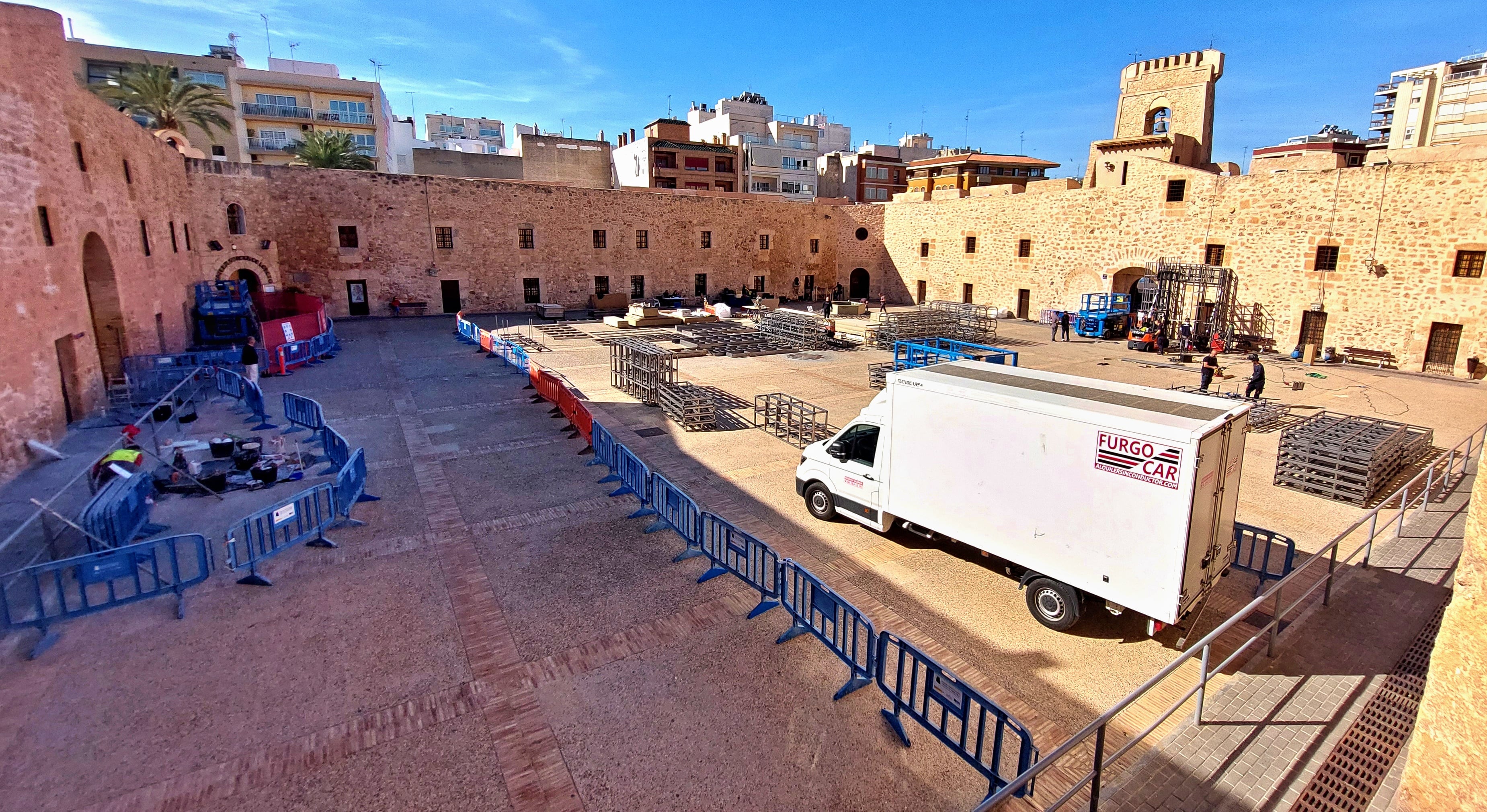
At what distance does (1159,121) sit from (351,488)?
37.3 m

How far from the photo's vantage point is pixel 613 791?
508 cm

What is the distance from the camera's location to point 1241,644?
7.02 m

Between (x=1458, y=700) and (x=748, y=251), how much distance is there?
40933mm

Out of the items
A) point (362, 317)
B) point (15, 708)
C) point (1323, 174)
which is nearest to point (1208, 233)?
point (1323, 174)

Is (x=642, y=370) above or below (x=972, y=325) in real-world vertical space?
below

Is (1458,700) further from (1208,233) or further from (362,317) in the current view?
(362,317)

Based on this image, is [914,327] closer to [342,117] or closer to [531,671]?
[531,671]

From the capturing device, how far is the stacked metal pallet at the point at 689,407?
586 inches

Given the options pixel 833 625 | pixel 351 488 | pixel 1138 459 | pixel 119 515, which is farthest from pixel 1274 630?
pixel 119 515

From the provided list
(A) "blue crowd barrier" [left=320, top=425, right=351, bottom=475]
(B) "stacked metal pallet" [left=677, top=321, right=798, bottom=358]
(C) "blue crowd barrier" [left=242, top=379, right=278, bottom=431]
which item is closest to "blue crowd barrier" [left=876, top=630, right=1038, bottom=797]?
(A) "blue crowd barrier" [left=320, top=425, right=351, bottom=475]

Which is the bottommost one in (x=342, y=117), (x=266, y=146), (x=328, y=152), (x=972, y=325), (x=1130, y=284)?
(x=972, y=325)

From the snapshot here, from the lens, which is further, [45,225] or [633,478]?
[45,225]

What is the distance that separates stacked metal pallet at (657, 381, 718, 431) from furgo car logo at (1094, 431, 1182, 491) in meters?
9.24

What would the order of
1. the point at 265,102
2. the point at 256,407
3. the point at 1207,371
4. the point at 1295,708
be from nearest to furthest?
the point at 1295,708, the point at 256,407, the point at 1207,371, the point at 265,102
